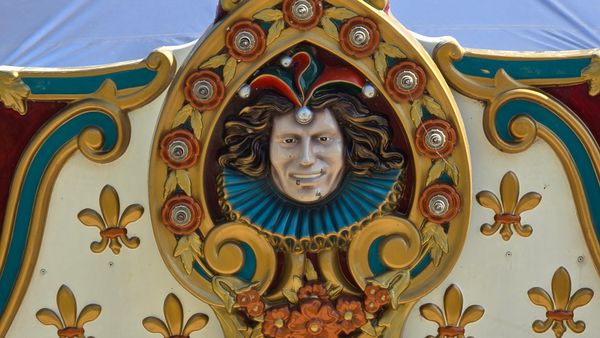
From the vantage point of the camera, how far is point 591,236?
5043 millimetres

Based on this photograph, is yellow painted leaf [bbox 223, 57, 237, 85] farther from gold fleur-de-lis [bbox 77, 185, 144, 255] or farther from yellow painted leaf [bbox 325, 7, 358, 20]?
gold fleur-de-lis [bbox 77, 185, 144, 255]

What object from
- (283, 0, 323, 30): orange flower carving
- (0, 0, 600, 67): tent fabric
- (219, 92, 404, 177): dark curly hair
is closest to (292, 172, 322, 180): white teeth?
(219, 92, 404, 177): dark curly hair

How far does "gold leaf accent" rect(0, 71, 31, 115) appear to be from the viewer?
510 centimetres

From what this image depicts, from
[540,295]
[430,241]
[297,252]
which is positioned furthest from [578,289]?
[297,252]

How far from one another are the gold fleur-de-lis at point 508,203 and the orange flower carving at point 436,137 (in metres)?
0.20

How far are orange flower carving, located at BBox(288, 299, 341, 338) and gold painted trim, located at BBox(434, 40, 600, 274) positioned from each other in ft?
2.16

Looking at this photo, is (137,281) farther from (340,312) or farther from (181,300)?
(340,312)

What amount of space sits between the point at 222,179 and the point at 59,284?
59 cm

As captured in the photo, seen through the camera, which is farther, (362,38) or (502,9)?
(502,9)

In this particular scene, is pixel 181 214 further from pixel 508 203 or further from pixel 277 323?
pixel 508 203

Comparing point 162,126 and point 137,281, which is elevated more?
point 162,126

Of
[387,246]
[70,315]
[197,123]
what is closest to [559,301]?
[387,246]

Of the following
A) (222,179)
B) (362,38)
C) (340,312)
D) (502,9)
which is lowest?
(340,312)

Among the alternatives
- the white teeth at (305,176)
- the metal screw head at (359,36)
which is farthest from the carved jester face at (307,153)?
the metal screw head at (359,36)
